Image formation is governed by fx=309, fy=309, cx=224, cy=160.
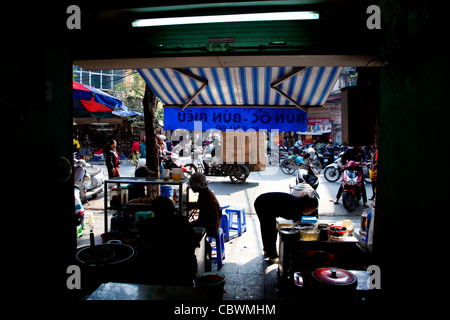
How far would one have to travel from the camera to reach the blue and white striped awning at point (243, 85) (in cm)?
543

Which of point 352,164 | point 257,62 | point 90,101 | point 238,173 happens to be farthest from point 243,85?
point 238,173

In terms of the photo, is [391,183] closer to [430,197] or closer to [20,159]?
[430,197]

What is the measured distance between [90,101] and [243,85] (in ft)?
12.9

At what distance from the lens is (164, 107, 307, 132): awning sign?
682cm

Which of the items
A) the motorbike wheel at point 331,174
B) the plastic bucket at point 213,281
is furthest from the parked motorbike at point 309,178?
the plastic bucket at point 213,281

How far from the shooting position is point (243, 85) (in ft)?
19.6

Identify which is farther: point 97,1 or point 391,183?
Answer: point 97,1

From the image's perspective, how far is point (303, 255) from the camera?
3775 mm

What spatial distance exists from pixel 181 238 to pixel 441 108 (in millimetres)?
2637

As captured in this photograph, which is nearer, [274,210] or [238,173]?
[274,210]

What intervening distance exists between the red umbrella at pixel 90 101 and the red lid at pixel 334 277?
6363mm

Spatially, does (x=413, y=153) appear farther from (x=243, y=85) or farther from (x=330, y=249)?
(x=243, y=85)

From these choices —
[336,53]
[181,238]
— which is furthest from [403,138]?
[181,238]

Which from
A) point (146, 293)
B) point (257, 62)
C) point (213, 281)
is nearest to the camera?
point (146, 293)
